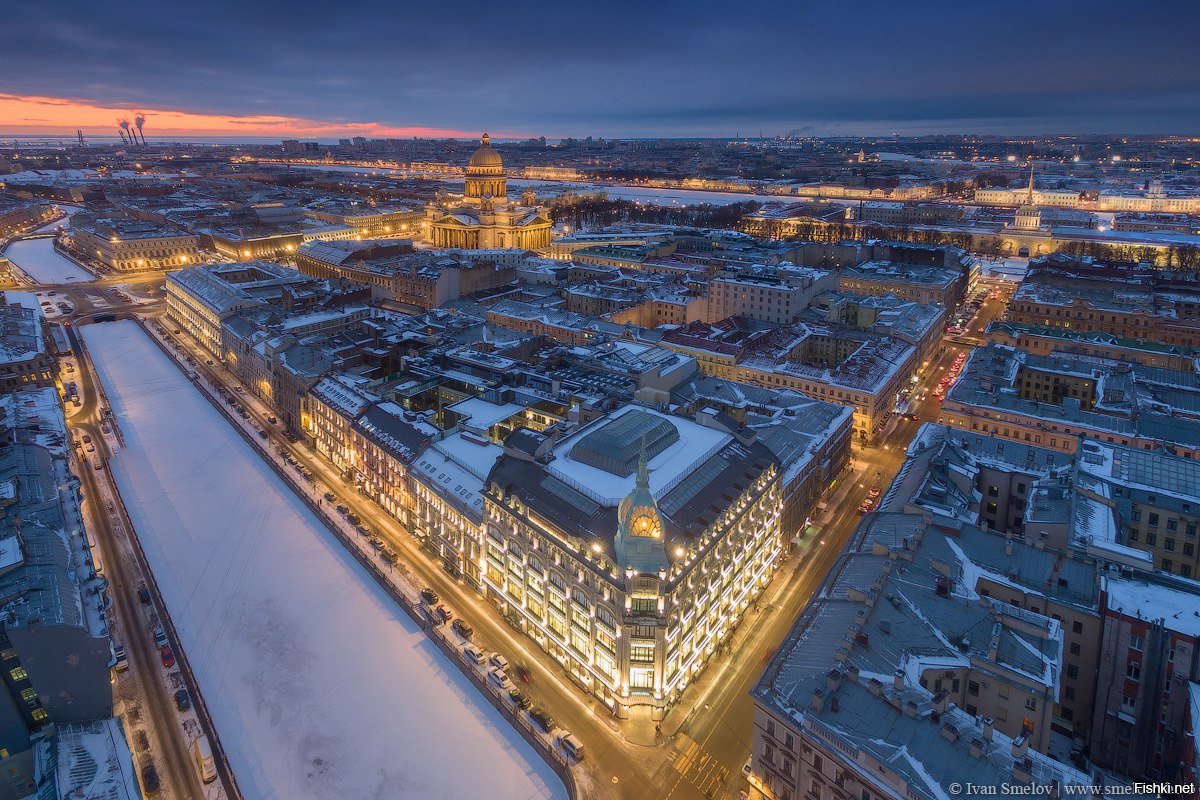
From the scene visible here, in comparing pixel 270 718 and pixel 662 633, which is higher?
pixel 662 633

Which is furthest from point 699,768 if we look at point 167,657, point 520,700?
point 167,657

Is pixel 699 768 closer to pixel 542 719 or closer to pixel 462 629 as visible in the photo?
pixel 542 719

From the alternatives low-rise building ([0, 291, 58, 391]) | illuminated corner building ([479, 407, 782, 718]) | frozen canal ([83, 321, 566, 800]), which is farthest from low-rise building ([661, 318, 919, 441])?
low-rise building ([0, 291, 58, 391])

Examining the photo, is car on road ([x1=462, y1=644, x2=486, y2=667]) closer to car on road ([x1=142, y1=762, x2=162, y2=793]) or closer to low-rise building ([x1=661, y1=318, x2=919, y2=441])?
car on road ([x1=142, y1=762, x2=162, y2=793])

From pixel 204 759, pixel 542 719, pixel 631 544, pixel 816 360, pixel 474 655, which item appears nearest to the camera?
pixel 204 759

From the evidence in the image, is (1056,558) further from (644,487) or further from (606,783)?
(606,783)

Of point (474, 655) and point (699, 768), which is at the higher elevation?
point (474, 655)

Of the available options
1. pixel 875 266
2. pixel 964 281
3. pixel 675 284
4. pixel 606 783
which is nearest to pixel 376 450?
pixel 606 783
